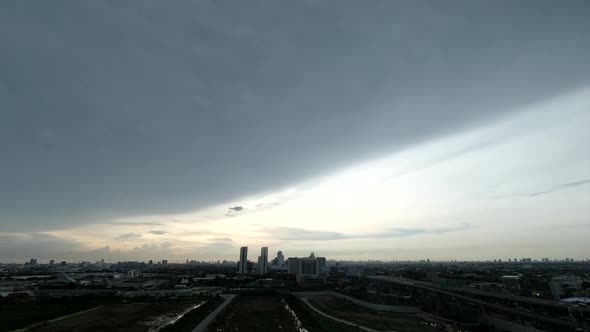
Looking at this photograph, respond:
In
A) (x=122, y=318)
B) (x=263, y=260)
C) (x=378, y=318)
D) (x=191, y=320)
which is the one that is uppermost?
(x=263, y=260)

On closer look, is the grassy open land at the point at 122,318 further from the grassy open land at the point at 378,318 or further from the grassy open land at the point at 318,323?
the grassy open land at the point at 378,318

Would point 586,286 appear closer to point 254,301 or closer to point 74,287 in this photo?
point 254,301

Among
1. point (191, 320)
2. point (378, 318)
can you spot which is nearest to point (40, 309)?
point (191, 320)

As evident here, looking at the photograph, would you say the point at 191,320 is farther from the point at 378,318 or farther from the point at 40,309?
the point at 40,309

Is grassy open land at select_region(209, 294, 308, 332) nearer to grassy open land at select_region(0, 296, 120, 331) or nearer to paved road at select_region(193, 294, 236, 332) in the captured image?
paved road at select_region(193, 294, 236, 332)

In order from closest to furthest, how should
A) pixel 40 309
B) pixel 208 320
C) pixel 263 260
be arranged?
pixel 208 320 → pixel 40 309 → pixel 263 260

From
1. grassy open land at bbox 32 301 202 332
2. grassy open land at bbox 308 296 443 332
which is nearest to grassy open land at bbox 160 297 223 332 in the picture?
grassy open land at bbox 32 301 202 332
